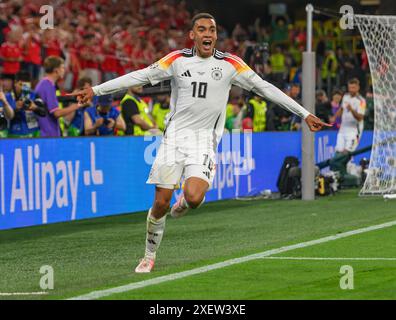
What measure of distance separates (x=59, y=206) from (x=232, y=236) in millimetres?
2702

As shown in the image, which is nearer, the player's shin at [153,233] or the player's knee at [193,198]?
the player's knee at [193,198]

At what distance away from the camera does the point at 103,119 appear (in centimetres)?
1727

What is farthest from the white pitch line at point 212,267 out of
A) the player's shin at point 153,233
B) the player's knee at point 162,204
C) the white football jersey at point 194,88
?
the white football jersey at point 194,88

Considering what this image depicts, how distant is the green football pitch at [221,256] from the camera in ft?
28.7

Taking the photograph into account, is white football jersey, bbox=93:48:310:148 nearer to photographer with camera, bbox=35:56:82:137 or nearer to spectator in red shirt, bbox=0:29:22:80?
photographer with camera, bbox=35:56:82:137

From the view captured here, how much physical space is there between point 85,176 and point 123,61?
10.1 meters

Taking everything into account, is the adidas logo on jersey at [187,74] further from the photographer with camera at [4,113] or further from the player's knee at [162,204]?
the photographer with camera at [4,113]

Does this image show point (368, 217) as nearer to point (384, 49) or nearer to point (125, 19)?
point (384, 49)

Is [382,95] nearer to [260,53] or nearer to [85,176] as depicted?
[260,53]

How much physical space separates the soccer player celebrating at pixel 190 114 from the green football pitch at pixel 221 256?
64 centimetres

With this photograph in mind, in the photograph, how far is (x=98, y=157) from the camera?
621 inches

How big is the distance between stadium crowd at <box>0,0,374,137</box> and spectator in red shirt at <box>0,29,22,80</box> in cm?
2

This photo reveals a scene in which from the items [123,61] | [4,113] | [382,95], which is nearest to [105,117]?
[4,113]

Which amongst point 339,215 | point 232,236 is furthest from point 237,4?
point 232,236
